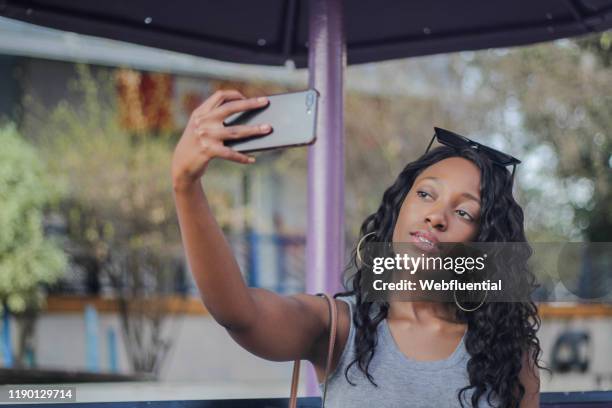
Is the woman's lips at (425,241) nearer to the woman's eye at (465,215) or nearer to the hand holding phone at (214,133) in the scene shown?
the woman's eye at (465,215)

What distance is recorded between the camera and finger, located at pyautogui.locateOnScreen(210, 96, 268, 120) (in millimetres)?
1444

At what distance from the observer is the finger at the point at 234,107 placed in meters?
1.44

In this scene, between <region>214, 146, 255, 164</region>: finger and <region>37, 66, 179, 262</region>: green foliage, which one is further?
<region>37, 66, 179, 262</region>: green foliage

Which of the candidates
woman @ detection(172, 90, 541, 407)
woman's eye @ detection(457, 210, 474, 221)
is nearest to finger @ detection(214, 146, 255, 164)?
woman @ detection(172, 90, 541, 407)

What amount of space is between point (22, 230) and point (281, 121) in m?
7.98

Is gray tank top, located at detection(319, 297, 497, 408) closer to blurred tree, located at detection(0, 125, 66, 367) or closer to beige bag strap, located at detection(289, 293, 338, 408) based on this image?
beige bag strap, located at detection(289, 293, 338, 408)

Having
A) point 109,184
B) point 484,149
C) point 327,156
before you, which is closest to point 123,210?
point 109,184

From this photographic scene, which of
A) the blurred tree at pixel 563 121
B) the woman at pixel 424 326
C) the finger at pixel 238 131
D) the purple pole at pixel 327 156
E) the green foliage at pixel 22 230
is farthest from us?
the blurred tree at pixel 563 121

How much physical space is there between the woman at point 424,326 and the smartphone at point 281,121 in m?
0.26

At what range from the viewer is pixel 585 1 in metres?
2.97

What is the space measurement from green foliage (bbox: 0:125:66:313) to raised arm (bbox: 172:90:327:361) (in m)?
7.39

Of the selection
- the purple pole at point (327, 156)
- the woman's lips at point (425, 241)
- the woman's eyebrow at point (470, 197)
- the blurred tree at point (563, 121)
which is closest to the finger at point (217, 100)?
the woman's lips at point (425, 241)

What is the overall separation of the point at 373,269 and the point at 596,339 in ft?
33.2

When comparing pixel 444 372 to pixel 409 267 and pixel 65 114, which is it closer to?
pixel 409 267
